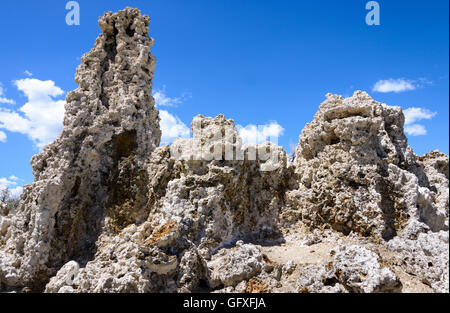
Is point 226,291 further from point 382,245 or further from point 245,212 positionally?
point 382,245

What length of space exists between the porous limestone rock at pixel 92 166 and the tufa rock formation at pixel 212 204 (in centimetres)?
4

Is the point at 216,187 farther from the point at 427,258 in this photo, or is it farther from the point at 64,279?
the point at 427,258

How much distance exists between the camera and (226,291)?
25.9 feet

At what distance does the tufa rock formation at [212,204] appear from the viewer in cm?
784

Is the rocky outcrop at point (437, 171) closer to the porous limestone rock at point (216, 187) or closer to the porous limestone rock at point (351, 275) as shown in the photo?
the porous limestone rock at point (351, 275)

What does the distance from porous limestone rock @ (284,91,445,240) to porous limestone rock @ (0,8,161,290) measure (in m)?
5.39

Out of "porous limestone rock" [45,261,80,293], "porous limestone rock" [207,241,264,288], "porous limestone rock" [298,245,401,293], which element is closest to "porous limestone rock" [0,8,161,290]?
"porous limestone rock" [45,261,80,293]

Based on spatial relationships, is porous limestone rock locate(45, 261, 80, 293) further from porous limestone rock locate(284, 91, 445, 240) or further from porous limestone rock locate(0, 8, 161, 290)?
porous limestone rock locate(284, 91, 445, 240)

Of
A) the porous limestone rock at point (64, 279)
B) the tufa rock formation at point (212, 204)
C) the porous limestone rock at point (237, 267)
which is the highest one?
the tufa rock formation at point (212, 204)

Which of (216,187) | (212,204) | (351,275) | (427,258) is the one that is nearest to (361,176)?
(427,258)

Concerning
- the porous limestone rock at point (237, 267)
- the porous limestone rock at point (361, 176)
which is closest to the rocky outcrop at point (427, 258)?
the porous limestone rock at point (361, 176)
